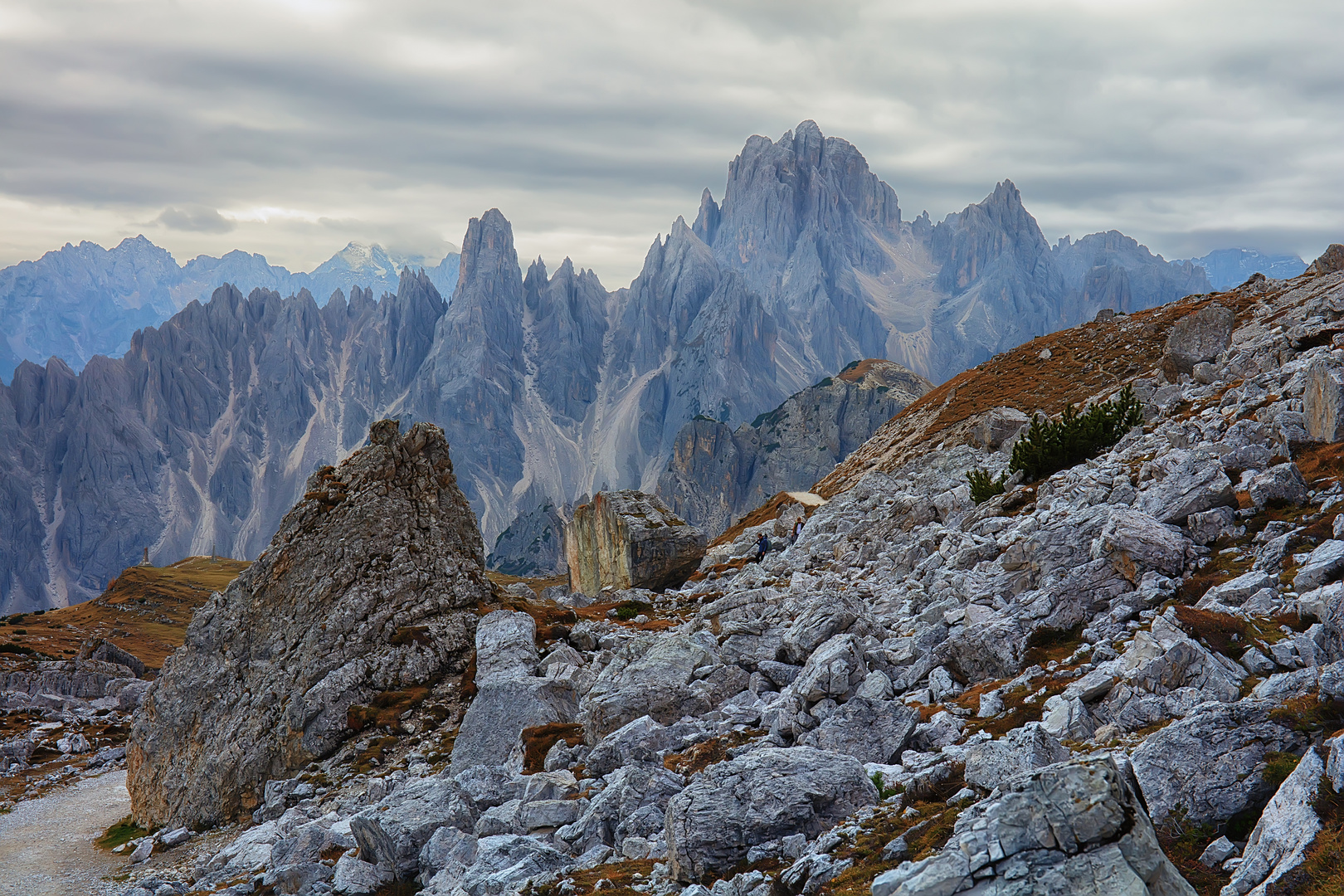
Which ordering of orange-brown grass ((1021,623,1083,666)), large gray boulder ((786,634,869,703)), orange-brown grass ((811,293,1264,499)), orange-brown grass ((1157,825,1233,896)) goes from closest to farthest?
orange-brown grass ((1157,825,1233,896)), orange-brown grass ((1021,623,1083,666)), large gray boulder ((786,634,869,703)), orange-brown grass ((811,293,1264,499))

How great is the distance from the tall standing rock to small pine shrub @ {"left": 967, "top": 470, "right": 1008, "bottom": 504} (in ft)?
69.0

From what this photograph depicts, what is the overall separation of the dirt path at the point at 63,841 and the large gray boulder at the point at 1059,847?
24632 mm

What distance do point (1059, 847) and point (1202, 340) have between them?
149ft

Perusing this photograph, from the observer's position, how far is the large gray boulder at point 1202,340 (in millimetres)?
43938

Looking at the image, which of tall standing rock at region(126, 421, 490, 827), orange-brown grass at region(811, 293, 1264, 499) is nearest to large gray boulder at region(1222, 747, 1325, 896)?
tall standing rock at region(126, 421, 490, 827)

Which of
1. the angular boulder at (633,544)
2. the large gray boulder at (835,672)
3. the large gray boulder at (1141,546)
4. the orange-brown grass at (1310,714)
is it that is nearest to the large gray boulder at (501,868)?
the large gray boulder at (835,672)

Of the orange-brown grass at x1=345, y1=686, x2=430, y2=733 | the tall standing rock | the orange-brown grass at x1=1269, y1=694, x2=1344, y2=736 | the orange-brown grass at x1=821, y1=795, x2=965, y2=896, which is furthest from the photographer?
the tall standing rock

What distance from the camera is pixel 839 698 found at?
16906 millimetres

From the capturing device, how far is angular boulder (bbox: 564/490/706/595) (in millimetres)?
53250

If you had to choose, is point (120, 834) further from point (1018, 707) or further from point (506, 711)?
point (1018, 707)

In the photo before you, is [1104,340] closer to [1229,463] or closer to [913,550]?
[913,550]

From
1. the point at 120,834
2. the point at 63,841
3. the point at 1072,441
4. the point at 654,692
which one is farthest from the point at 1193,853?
the point at 63,841

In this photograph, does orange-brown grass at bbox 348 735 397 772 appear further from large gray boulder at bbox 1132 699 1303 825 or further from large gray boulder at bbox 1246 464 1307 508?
large gray boulder at bbox 1246 464 1307 508

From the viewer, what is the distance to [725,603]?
3369cm
